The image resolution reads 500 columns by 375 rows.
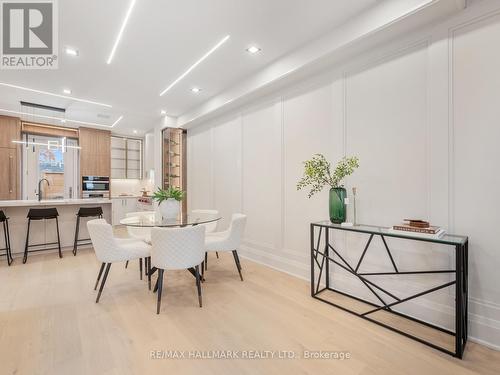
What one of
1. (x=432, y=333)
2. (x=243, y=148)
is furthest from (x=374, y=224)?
(x=243, y=148)

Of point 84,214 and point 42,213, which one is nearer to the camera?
point 42,213

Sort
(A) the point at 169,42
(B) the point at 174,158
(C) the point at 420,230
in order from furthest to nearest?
(B) the point at 174,158, (A) the point at 169,42, (C) the point at 420,230

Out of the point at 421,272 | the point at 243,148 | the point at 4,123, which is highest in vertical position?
the point at 4,123

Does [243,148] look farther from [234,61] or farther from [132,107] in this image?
[132,107]

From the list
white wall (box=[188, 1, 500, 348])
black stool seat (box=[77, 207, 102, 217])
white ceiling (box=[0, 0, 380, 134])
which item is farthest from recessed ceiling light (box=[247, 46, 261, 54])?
black stool seat (box=[77, 207, 102, 217])

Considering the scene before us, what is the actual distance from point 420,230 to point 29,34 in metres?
4.35

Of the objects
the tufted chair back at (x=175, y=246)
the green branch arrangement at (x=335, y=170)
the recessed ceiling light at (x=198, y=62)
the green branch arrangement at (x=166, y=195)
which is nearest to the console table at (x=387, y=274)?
the green branch arrangement at (x=335, y=170)

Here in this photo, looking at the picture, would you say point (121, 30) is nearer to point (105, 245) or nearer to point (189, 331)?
point (105, 245)

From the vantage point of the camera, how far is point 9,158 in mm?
5793

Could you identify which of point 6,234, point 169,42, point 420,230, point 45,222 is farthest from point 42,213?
point 420,230

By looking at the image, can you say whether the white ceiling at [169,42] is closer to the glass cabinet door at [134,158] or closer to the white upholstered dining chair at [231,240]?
the white upholstered dining chair at [231,240]

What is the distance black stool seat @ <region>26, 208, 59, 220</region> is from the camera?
4.02 metres

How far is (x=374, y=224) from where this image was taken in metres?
2.55

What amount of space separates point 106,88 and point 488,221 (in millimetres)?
5207
